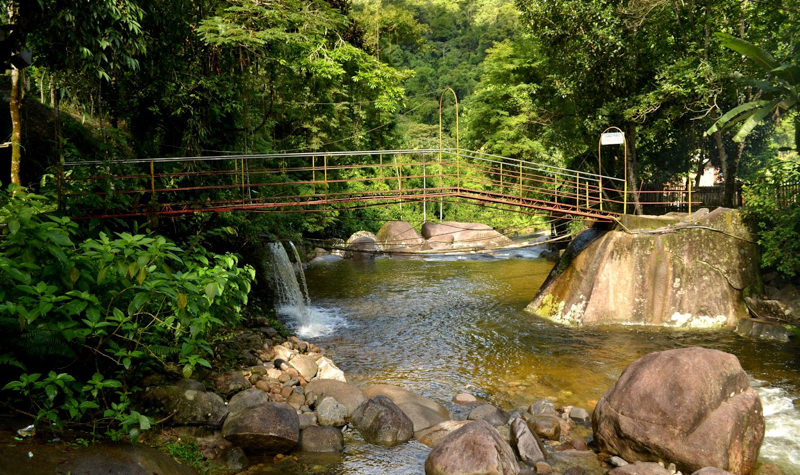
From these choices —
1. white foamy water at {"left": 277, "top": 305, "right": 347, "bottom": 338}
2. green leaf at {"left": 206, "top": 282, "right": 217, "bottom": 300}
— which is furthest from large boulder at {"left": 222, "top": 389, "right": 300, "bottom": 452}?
white foamy water at {"left": 277, "top": 305, "right": 347, "bottom": 338}

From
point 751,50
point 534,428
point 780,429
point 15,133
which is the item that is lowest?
point 780,429

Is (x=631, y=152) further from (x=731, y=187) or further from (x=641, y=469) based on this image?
(x=641, y=469)

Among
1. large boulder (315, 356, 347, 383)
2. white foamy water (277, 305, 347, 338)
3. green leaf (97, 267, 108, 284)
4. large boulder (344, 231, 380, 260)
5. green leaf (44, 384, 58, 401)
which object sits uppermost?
green leaf (97, 267, 108, 284)

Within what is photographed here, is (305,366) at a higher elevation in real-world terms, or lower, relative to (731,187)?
lower

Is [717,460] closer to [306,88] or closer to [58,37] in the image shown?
[58,37]

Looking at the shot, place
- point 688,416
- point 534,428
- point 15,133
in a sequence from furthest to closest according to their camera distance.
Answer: point 15,133, point 534,428, point 688,416

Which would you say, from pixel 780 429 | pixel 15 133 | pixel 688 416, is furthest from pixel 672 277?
pixel 15 133

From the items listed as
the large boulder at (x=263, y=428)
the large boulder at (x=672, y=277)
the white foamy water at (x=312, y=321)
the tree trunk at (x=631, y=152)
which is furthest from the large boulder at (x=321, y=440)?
the tree trunk at (x=631, y=152)

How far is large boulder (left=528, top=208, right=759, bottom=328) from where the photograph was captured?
15.0m

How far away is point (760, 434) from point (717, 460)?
3.49 feet

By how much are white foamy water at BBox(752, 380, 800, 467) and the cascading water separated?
33.2 ft

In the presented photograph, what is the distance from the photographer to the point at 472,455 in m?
7.58

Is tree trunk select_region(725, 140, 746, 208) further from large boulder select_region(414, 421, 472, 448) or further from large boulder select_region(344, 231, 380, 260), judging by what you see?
large boulder select_region(414, 421, 472, 448)

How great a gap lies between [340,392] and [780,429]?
747cm
